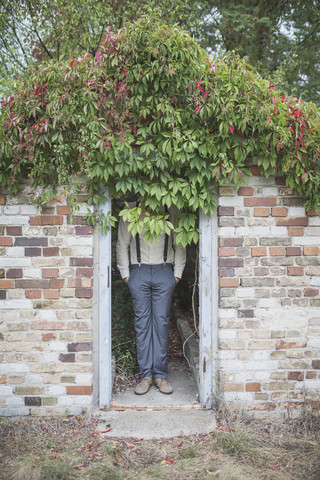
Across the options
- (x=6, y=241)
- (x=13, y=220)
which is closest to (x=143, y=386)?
(x=6, y=241)

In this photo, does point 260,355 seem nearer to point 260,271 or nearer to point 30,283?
point 260,271

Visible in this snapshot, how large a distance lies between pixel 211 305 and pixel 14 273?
5.99 ft

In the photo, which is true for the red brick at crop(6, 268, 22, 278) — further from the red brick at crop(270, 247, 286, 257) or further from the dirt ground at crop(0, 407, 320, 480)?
the red brick at crop(270, 247, 286, 257)

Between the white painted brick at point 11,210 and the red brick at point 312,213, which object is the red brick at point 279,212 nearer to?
the red brick at point 312,213

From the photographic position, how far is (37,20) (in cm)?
586

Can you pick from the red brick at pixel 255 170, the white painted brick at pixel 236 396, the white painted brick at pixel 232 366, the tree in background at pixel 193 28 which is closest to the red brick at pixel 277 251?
the red brick at pixel 255 170

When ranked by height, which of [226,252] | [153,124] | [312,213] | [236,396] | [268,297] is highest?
[153,124]

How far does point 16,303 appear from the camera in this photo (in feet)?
10.8

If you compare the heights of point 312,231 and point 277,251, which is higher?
point 312,231

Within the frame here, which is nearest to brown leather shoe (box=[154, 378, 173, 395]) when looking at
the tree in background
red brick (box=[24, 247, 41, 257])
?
red brick (box=[24, 247, 41, 257])

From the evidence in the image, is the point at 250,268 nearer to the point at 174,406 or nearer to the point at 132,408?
the point at 174,406

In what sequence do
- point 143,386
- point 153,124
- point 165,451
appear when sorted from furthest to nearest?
point 143,386 < point 153,124 < point 165,451

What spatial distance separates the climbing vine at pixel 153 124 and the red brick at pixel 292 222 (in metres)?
0.19

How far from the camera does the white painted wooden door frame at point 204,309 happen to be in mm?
3379
